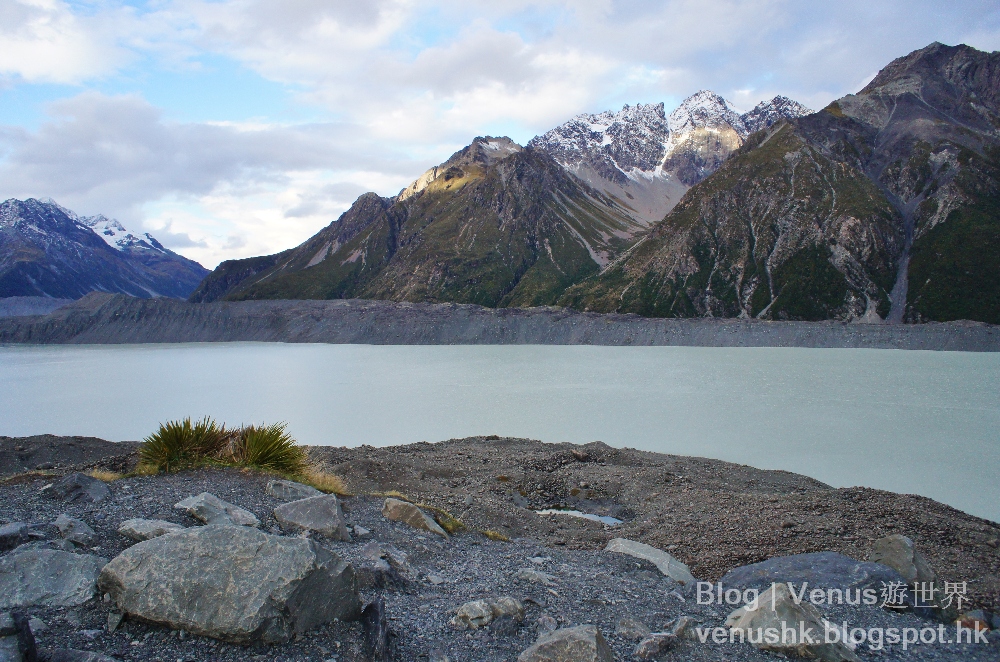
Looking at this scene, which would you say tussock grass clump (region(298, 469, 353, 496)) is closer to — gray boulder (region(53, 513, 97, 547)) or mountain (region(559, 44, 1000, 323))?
gray boulder (region(53, 513, 97, 547))

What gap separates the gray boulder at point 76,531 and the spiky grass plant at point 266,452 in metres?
4.09

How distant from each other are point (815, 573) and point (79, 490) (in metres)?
11.7

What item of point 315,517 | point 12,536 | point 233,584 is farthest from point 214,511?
point 233,584

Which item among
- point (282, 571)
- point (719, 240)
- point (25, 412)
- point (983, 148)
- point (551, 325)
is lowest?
point (25, 412)

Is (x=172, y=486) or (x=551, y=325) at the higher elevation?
(x=551, y=325)

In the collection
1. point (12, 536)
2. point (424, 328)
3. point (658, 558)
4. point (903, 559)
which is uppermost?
point (424, 328)

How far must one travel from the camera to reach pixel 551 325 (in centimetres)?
10319

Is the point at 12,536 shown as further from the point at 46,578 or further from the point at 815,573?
the point at 815,573

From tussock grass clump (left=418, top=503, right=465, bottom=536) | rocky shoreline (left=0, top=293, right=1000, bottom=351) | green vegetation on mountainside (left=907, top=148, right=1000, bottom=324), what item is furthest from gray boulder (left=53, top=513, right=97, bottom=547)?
green vegetation on mountainside (left=907, top=148, right=1000, bottom=324)

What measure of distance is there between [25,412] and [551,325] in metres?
77.7

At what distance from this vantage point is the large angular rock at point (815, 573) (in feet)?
29.3

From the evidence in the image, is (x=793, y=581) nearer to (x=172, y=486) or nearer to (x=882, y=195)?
(x=172, y=486)

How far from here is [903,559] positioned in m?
9.50

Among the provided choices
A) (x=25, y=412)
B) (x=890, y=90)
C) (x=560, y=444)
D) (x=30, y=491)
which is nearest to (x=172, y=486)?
(x=30, y=491)
